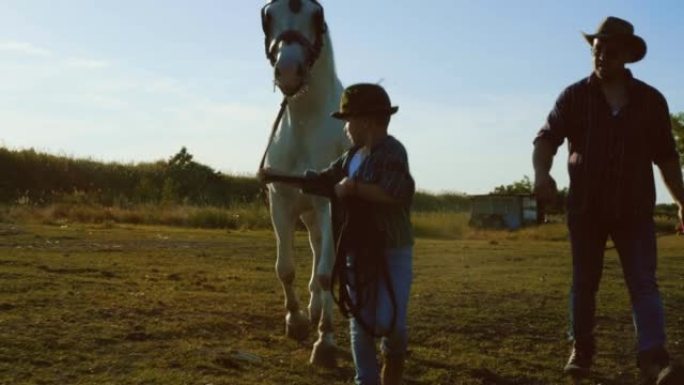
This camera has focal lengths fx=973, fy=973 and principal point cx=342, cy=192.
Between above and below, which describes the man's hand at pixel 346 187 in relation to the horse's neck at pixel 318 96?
below

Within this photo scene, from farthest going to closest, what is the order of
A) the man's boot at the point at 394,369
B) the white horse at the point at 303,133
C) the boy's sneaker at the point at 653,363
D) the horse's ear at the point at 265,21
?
the horse's ear at the point at 265,21, the white horse at the point at 303,133, the boy's sneaker at the point at 653,363, the man's boot at the point at 394,369

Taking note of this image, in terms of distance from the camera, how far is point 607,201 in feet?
17.2

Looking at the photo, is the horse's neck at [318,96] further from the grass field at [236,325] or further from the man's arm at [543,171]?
the man's arm at [543,171]

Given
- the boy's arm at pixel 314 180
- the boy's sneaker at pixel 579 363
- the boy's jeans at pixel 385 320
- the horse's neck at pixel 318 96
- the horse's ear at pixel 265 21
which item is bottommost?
the boy's sneaker at pixel 579 363

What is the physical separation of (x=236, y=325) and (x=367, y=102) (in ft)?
12.0

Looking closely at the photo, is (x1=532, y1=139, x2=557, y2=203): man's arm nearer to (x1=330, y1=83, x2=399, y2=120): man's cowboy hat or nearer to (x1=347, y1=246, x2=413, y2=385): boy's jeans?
(x1=347, y1=246, x2=413, y2=385): boy's jeans

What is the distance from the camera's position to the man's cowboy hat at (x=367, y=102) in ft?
15.0

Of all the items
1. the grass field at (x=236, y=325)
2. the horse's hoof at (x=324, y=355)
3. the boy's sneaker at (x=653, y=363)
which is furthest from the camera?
the horse's hoof at (x=324, y=355)

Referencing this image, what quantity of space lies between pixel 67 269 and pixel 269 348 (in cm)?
597

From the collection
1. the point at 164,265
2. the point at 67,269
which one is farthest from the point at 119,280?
the point at 164,265

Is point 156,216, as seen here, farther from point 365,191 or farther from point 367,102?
point 365,191

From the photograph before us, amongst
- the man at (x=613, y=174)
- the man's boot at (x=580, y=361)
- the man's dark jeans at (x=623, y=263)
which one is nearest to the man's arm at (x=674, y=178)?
the man at (x=613, y=174)

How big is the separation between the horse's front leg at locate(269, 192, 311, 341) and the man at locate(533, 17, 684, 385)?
2459 millimetres

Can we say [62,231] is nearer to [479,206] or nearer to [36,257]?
[36,257]
